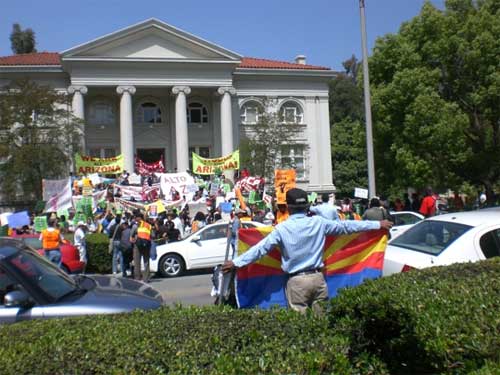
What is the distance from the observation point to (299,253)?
5.18 m

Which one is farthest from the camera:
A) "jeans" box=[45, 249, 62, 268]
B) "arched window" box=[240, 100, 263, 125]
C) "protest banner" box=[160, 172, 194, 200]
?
"arched window" box=[240, 100, 263, 125]

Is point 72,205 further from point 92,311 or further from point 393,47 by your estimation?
point 92,311

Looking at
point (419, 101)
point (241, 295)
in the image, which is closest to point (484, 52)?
point (419, 101)

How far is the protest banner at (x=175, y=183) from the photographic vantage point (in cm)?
2719

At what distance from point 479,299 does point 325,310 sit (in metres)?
1.18

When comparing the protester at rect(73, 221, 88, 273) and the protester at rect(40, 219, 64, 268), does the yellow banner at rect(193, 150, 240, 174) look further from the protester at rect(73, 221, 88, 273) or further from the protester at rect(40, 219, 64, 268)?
the protester at rect(40, 219, 64, 268)

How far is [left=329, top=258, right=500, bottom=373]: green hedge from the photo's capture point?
3414 mm

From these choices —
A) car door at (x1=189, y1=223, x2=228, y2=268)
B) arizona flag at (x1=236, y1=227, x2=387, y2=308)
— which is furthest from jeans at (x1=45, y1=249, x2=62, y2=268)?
arizona flag at (x1=236, y1=227, x2=387, y2=308)

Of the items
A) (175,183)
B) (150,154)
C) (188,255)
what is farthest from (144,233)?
→ (150,154)

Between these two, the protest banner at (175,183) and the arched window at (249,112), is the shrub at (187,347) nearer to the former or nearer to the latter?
the protest banner at (175,183)

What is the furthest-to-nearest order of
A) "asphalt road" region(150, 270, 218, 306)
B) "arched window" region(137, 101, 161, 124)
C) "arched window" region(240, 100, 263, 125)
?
1. "arched window" region(240, 100, 263, 125)
2. "arched window" region(137, 101, 161, 124)
3. "asphalt road" region(150, 270, 218, 306)

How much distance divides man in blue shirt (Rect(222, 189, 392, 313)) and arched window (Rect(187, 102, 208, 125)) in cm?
3988

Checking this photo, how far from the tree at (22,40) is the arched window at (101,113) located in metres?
30.4

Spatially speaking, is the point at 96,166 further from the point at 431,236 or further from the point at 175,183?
the point at 431,236
